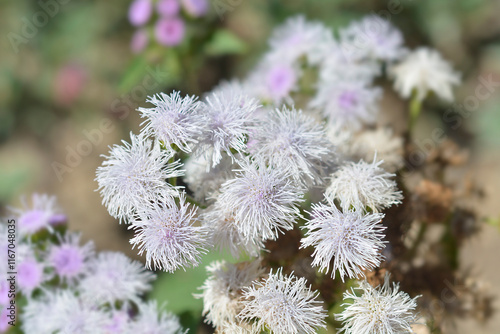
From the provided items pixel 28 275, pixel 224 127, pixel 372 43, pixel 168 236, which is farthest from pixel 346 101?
pixel 28 275

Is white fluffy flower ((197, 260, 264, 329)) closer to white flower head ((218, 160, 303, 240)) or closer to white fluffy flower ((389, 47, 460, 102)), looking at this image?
white flower head ((218, 160, 303, 240))

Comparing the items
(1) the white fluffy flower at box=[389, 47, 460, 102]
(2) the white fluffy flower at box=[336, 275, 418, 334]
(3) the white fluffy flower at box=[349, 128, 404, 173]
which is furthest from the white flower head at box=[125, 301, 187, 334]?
(1) the white fluffy flower at box=[389, 47, 460, 102]

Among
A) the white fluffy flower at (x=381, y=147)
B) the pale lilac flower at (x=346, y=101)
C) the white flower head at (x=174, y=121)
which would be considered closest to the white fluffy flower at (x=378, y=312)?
the white fluffy flower at (x=381, y=147)

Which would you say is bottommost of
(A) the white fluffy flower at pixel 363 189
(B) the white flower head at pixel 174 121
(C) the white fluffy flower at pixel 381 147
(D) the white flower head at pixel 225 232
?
(D) the white flower head at pixel 225 232

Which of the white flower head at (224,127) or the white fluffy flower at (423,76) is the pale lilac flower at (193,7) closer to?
the white fluffy flower at (423,76)

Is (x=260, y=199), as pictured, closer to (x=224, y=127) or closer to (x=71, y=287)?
(x=224, y=127)

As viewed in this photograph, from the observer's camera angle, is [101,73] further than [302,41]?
Yes
